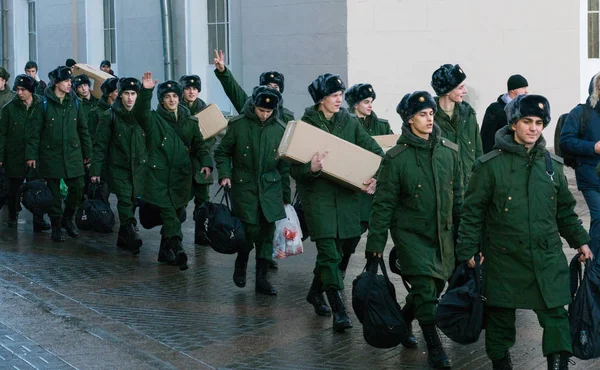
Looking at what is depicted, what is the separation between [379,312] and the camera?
736cm

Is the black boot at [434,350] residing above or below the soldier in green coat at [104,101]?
below

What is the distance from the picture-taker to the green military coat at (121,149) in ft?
40.4

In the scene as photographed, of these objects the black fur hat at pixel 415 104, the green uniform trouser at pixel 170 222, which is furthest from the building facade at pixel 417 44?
the black fur hat at pixel 415 104

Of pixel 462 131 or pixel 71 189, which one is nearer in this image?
pixel 462 131

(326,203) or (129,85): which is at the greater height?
(129,85)

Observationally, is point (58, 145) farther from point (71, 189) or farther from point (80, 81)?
point (80, 81)

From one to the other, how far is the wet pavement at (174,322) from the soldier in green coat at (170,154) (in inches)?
20.4

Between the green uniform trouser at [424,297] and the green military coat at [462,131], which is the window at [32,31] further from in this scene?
the green uniform trouser at [424,297]

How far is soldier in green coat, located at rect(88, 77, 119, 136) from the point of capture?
14328 mm

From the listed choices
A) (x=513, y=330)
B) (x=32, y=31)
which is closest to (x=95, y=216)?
(x=513, y=330)

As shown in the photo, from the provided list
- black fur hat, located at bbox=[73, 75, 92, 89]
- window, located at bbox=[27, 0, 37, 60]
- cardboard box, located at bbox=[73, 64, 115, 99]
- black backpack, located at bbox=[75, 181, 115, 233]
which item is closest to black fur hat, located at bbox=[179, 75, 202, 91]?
black backpack, located at bbox=[75, 181, 115, 233]

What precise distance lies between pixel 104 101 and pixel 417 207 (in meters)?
7.77

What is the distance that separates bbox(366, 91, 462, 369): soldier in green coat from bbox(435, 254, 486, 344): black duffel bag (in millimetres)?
599

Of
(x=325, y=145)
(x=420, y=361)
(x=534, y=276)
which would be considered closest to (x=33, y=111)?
(x=325, y=145)
